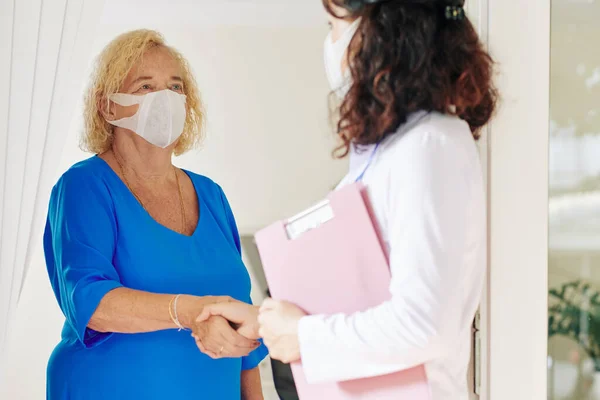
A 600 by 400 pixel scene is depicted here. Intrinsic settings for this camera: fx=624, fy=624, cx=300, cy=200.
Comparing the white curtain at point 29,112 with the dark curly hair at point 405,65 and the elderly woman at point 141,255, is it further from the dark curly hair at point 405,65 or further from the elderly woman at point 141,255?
the dark curly hair at point 405,65

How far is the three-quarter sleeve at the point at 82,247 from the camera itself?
124cm

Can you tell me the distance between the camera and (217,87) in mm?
2832

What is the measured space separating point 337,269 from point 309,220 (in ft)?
0.26

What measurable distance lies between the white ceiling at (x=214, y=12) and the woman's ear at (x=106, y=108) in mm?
1463

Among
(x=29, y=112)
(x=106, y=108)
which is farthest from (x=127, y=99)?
(x=29, y=112)

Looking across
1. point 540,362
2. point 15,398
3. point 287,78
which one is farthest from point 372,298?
point 15,398

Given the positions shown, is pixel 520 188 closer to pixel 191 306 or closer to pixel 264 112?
pixel 191 306

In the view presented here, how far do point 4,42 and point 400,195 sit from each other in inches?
36.0

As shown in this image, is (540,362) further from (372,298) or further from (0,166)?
(0,166)

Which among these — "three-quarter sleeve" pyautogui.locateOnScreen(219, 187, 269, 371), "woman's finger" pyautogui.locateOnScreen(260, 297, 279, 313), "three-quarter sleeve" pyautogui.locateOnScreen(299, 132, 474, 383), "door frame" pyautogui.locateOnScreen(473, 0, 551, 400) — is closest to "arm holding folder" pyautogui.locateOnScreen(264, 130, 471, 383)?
"three-quarter sleeve" pyautogui.locateOnScreen(299, 132, 474, 383)

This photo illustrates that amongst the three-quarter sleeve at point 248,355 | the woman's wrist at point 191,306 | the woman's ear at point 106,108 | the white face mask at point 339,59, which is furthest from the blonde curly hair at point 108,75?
the white face mask at point 339,59

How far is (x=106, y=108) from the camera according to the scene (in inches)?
58.7

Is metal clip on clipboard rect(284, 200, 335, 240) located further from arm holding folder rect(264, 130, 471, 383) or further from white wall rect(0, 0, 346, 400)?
white wall rect(0, 0, 346, 400)

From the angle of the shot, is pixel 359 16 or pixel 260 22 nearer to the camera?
pixel 359 16
